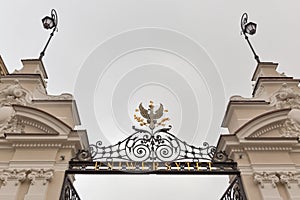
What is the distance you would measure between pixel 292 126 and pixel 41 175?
607 centimetres

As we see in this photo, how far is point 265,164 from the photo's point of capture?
6.38 meters

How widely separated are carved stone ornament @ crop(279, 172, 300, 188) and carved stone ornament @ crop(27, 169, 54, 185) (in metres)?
4.99

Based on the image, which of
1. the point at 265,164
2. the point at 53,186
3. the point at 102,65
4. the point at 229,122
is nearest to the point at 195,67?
the point at 102,65

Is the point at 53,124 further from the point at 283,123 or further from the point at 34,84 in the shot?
the point at 283,123

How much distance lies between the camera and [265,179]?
613cm

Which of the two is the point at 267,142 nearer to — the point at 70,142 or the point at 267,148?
the point at 267,148

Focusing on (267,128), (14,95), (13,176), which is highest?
(14,95)

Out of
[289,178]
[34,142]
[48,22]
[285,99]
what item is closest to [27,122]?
[34,142]

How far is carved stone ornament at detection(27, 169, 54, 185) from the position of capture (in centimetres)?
601

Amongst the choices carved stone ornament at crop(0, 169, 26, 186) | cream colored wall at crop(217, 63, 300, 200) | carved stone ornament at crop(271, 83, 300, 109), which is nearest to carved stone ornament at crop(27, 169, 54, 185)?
carved stone ornament at crop(0, 169, 26, 186)

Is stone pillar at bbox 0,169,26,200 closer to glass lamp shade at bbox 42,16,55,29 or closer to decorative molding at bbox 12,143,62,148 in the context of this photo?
decorative molding at bbox 12,143,62,148

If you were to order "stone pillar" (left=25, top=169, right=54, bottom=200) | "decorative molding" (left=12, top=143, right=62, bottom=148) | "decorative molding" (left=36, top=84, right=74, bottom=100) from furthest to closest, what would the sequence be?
"decorative molding" (left=36, top=84, right=74, bottom=100)
"decorative molding" (left=12, top=143, right=62, bottom=148)
"stone pillar" (left=25, top=169, right=54, bottom=200)

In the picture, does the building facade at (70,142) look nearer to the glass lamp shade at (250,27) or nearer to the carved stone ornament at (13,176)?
the carved stone ornament at (13,176)

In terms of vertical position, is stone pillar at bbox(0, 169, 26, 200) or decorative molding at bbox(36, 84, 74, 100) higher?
decorative molding at bbox(36, 84, 74, 100)
